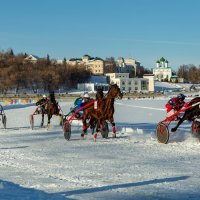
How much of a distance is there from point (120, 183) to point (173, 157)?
9.99 ft

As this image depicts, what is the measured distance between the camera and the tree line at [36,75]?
11994 centimetres

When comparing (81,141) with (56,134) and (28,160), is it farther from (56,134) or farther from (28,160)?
(28,160)

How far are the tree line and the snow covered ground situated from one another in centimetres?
10225

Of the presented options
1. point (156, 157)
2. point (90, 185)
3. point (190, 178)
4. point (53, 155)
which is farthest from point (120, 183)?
→ point (53, 155)

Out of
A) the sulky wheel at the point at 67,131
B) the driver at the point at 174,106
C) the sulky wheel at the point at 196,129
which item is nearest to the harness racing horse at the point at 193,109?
the sulky wheel at the point at 196,129

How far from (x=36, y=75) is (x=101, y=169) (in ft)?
383

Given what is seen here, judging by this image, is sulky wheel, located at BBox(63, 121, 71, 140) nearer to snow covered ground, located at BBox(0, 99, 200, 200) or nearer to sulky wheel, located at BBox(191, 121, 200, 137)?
snow covered ground, located at BBox(0, 99, 200, 200)

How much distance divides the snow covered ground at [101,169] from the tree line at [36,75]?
335 feet

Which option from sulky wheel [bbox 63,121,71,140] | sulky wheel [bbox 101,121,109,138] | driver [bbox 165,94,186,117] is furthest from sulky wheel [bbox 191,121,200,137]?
sulky wheel [bbox 63,121,71,140]

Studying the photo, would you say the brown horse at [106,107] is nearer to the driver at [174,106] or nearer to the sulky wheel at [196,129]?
the driver at [174,106]

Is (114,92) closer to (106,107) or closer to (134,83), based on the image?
(106,107)

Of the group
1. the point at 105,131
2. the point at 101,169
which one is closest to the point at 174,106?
the point at 105,131

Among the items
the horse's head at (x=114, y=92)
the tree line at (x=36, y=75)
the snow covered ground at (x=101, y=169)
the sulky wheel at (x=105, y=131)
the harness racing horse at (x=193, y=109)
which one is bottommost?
the snow covered ground at (x=101, y=169)

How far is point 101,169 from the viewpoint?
8.67 meters
